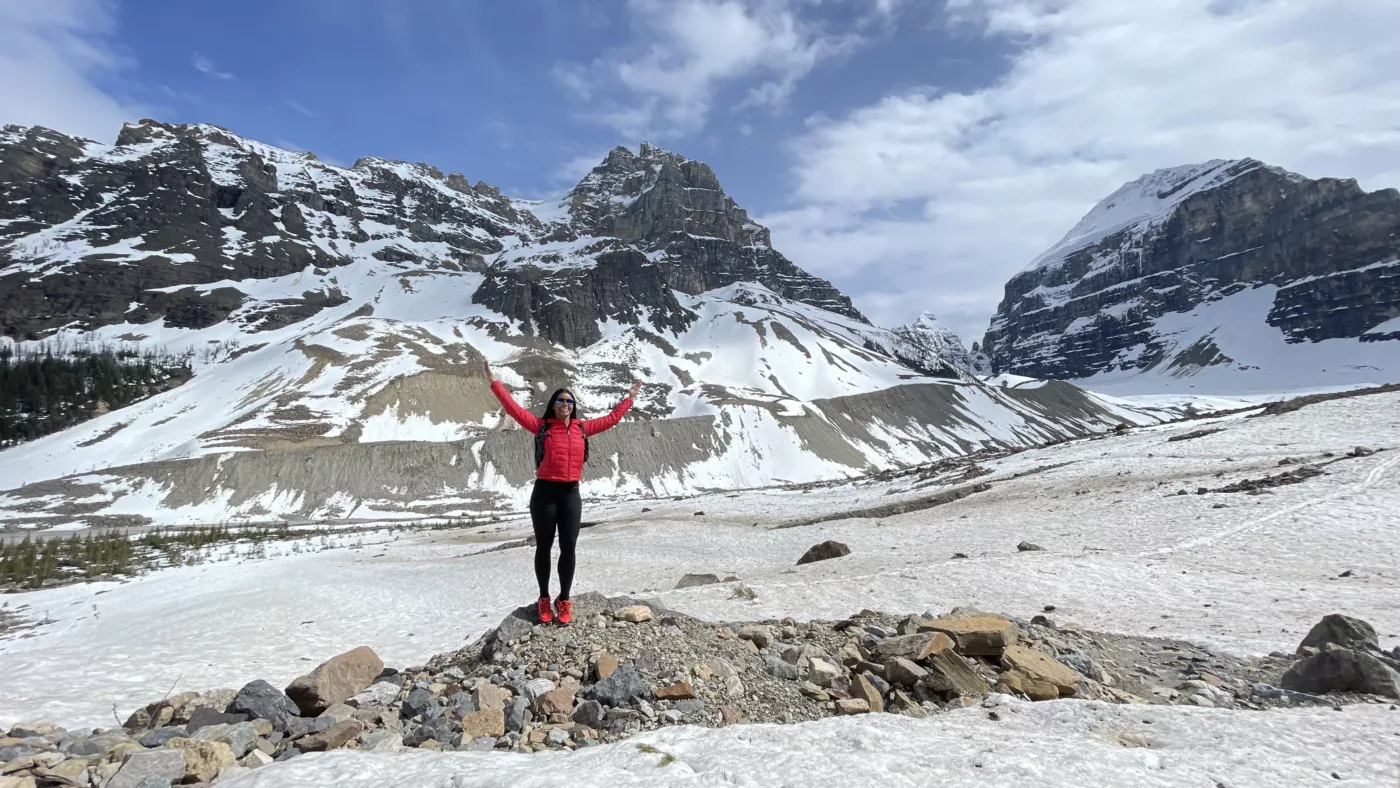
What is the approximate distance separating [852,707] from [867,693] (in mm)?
258

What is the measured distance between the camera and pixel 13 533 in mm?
55562

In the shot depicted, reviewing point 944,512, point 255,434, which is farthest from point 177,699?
point 255,434

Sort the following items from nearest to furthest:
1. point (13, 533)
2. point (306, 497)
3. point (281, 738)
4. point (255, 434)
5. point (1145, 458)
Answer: point (281, 738)
point (1145, 458)
point (13, 533)
point (306, 497)
point (255, 434)

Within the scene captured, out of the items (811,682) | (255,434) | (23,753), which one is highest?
(255,434)

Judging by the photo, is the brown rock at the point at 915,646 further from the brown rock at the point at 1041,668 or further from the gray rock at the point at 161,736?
the gray rock at the point at 161,736

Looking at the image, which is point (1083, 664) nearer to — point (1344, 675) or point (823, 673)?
point (1344, 675)

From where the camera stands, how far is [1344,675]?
569 centimetres

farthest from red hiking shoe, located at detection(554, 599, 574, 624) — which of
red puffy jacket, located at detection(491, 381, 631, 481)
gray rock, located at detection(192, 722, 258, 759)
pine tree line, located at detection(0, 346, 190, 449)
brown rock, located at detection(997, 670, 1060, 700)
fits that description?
pine tree line, located at detection(0, 346, 190, 449)

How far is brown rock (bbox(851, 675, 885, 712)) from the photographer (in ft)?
19.4

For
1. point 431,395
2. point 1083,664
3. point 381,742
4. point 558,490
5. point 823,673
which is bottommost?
point 1083,664

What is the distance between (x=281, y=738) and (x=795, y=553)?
64.4ft

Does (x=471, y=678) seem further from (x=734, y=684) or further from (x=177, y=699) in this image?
(x=177, y=699)

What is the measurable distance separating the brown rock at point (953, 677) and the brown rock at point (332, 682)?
19.6ft

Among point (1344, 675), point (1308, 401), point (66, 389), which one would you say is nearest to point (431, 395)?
point (66, 389)
